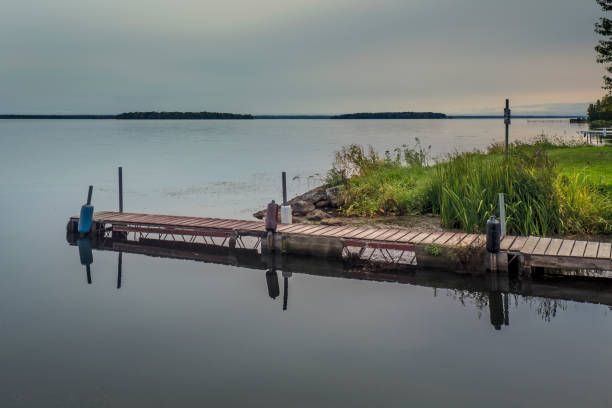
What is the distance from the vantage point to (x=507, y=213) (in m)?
11.5

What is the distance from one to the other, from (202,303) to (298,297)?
1.61 meters

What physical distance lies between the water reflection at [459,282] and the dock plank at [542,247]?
55 cm

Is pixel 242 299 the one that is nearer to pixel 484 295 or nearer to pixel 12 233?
pixel 484 295

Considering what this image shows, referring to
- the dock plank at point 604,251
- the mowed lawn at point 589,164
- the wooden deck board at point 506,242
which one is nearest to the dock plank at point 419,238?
the wooden deck board at point 506,242

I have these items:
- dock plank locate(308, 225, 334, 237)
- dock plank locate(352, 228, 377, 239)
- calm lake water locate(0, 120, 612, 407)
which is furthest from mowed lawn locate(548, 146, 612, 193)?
calm lake water locate(0, 120, 612, 407)

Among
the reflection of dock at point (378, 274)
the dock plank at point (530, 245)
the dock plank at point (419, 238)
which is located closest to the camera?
the reflection of dock at point (378, 274)

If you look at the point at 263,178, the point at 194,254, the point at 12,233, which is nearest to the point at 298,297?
the point at 194,254

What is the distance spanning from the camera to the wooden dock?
9016mm

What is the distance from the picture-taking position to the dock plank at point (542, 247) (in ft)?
29.7

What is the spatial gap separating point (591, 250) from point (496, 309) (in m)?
2.01

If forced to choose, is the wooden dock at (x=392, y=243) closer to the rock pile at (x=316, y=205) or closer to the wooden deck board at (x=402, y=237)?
the wooden deck board at (x=402, y=237)


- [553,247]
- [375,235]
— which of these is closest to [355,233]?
[375,235]

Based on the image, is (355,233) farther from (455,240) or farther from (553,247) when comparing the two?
(553,247)

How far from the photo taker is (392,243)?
398 inches
